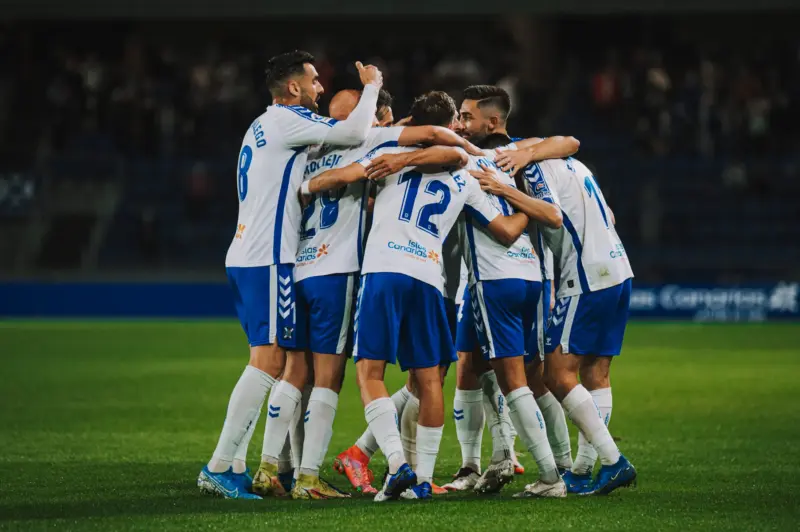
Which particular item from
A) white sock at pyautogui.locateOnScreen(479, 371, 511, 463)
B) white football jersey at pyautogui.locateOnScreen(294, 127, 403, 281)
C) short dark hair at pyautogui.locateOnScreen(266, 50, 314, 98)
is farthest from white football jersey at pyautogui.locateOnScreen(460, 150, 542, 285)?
short dark hair at pyautogui.locateOnScreen(266, 50, 314, 98)

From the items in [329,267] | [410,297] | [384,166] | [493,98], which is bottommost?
[410,297]

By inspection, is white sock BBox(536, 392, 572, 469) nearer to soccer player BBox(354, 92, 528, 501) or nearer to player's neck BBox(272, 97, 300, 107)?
soccer player BBox(354, 92, 528, 501)

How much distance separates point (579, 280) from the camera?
25.0 feet

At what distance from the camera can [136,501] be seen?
7016 mm

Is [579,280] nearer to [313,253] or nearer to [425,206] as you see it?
[425,206]

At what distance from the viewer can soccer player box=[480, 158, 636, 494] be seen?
7.43 m

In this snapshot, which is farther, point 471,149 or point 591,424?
point 471,149

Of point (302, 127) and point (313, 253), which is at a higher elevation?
point (302, 127)

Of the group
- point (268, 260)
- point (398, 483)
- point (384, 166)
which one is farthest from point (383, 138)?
point (398, 483)

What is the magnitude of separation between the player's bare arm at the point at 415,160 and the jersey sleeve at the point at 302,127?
1.16ft

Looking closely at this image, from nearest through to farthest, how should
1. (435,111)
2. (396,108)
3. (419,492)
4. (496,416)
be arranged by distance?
(419,492) < (435,111) < (496,416) < (396,108)

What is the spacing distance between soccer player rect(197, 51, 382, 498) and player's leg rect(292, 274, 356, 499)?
0.51 feet

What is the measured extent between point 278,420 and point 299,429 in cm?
43

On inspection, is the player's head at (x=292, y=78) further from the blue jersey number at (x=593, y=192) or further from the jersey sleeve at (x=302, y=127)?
the blue jersey number at (x=593, y=192)
